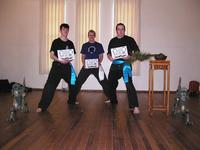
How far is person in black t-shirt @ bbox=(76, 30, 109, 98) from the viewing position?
6551mm

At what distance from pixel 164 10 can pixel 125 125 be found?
539 cm

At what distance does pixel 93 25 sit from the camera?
920 cm

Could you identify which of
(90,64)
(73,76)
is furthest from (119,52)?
(90,64)

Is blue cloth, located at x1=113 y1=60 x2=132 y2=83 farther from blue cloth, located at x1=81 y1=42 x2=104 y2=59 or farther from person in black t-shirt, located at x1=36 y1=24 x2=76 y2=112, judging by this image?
blue cloth, located at x1=81 y1=42 x2=104 y2=59

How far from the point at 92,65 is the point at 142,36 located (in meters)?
3.02

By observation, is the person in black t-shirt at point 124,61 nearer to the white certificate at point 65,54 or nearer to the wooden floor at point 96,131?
the wooden floor at point 96,131

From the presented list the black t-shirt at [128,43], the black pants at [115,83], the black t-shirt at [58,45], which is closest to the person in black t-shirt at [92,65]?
the black pants at [115,83]

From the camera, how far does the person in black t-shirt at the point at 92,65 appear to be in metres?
6.55

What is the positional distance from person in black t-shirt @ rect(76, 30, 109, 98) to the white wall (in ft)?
8.38

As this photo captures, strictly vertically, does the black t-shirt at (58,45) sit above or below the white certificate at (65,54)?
above

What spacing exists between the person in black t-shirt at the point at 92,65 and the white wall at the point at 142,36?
8.38 ft

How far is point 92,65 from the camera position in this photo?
21.6ft

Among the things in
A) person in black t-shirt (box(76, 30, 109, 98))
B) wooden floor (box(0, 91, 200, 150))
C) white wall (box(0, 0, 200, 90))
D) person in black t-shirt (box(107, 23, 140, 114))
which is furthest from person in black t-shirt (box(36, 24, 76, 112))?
white wall (box(0, 0, 200, 90))

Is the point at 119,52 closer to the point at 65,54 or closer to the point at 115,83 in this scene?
the point at 115,83
